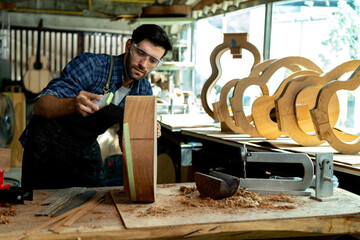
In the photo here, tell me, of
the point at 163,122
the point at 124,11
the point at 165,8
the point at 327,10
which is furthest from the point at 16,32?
the point at 327,10

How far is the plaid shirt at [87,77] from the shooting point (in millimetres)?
2539

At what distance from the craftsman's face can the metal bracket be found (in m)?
1.23

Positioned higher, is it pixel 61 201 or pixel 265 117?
pixel 265 117

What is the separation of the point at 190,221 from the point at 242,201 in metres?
0.35

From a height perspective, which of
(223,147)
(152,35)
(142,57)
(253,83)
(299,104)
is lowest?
(223,147)

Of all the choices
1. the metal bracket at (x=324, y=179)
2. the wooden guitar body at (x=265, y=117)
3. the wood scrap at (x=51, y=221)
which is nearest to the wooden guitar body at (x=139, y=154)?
the wood scrap at (x=51, y=221)

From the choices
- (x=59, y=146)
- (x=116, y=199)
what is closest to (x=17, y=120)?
(x=59, y=146)

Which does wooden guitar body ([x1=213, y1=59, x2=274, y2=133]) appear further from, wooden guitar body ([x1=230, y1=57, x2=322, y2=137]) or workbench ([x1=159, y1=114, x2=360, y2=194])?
wooden guitar body ([x1=230, y1=57, x2=322, y2=137])

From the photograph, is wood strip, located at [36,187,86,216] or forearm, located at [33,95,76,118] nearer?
wood strip, located at [36,187,86,216]

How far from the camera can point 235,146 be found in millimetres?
3334

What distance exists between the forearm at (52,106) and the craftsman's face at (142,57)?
558 mm

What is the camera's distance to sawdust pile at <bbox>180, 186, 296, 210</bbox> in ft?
5.97

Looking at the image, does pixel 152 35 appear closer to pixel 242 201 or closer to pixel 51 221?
pixel 242 201

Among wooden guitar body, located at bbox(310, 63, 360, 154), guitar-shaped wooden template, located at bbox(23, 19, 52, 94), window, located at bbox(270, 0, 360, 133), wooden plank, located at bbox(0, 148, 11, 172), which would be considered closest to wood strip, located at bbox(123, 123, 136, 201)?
wooden plank, located at bbox(0, 148, 11, 172)
